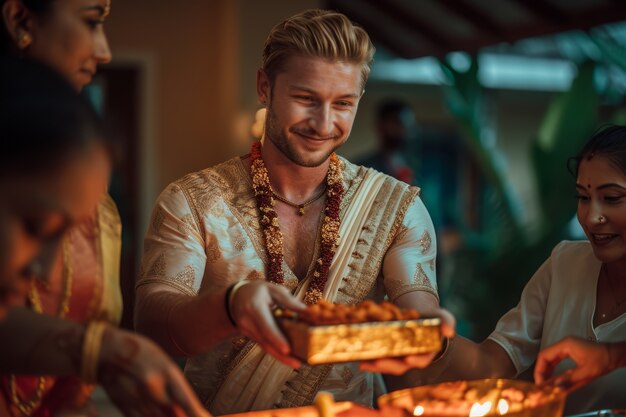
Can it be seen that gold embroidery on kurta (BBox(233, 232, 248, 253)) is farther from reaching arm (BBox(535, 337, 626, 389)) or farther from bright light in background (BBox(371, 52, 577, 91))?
bright light in background (BBox(371, 52, 577, 91))

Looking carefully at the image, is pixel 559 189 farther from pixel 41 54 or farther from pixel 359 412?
pixel 41 54

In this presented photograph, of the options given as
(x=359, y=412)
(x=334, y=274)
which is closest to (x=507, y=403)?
(x=359, y=412)

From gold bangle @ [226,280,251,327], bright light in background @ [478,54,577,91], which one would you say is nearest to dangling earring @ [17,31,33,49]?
gold bangle @ [226,280,251,327]

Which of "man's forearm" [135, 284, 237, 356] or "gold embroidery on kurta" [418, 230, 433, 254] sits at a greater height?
"gold embroidery on kurta" [418, 230, 433, 254]

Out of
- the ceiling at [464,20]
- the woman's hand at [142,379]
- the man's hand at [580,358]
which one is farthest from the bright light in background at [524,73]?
the woman's hand at [142,379]

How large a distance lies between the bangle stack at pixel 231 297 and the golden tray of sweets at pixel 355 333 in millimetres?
102

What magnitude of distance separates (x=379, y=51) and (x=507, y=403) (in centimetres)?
671

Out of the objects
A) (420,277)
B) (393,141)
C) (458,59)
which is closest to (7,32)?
(420,277)

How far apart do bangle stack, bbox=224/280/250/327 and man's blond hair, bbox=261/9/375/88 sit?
76cm

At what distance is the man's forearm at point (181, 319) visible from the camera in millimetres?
1722

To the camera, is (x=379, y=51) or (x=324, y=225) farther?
(x=379, y=51)

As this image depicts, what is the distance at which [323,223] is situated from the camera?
2.32 meters

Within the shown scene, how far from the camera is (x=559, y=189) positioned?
16.7 feet

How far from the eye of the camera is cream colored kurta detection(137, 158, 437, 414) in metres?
2.15
